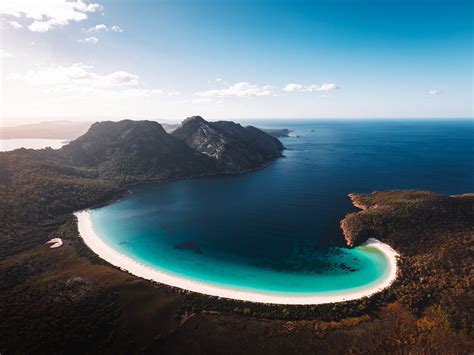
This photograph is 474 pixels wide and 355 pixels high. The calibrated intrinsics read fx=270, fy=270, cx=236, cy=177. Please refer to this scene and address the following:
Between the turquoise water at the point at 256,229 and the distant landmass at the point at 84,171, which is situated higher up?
the distant landmass at the point at 84,171

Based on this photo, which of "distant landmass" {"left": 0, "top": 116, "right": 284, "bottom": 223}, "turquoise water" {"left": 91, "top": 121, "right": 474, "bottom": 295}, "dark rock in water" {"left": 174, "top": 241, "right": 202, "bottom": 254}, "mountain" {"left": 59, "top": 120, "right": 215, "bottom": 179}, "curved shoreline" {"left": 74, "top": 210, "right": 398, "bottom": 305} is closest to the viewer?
"curved shoreline" {"left": 74, "top": 210, "right": 398, "bottom": 305}

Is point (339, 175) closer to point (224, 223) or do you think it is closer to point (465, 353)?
point (224, 223)

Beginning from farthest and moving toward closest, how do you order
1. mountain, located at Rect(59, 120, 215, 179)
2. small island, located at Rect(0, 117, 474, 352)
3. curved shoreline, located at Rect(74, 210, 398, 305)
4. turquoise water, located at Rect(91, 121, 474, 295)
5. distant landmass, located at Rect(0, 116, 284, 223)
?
mountain, located at Rect(59, 120, 215, 179), distant landmass, located at Rect(0, 116, 284, 223), turquoise water, located at Rect(91, 121, 474, 295), curved shoreline, located at Rect(74, 210, 398, 305), small island, located at Rect(0, 117, 474, 352)

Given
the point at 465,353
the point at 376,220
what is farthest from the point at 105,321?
the point at 376,220

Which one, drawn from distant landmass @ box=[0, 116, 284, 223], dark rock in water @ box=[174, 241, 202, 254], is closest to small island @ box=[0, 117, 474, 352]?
distant landmass @ box=[0, 116, 284, 223]

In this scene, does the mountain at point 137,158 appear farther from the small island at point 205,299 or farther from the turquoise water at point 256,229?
the small island at point 205,299

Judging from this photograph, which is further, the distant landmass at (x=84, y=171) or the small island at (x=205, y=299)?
the distant landmass at (x=84, y=171)

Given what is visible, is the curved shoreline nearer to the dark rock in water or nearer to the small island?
the small island

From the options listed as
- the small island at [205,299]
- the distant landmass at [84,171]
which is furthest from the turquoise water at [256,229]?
the distant landmass at [84,171]
